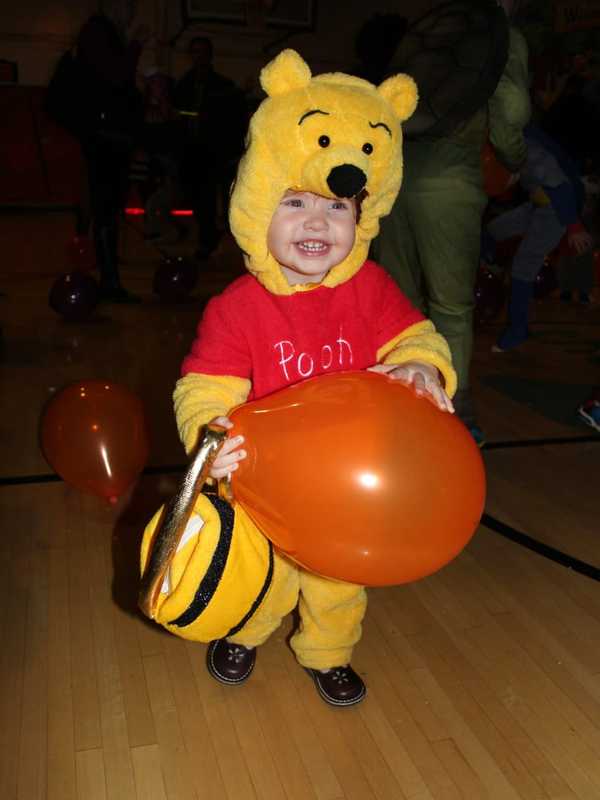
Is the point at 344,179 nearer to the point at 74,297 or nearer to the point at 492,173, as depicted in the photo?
the point at 492,173

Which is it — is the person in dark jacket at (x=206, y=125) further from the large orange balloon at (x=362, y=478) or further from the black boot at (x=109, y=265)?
the large orange balloon at (x=362, y=478)

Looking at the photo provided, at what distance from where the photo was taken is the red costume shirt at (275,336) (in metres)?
1.12

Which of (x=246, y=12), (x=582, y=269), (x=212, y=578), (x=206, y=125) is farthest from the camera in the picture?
(x=246, y=12)

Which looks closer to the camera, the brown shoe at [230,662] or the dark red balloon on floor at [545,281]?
the brown shoe at [230,662]

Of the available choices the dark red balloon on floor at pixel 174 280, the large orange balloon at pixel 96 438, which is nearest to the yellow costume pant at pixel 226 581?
the large orange balloon at pixel 96 438

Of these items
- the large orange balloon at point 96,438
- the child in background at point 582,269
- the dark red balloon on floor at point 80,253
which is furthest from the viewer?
the dark red balloon on floor at point 80,253

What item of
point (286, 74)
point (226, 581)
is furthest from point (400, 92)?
point (226, 581)

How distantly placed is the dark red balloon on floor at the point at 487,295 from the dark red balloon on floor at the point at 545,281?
527 millimetres

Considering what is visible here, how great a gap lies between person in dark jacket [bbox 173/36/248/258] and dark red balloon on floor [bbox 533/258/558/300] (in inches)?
81.1

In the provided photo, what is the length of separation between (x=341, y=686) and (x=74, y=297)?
265 centimetres

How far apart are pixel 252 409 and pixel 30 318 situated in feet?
9.70

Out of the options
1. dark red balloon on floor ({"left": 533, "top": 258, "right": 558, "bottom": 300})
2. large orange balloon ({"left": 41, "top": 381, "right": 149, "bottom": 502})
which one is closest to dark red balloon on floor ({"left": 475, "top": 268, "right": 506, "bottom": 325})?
dark red balloon on floor ({"left": 533, "top": 258, "right": 558, "bottom": 300})

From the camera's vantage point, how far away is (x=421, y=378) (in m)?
1.06

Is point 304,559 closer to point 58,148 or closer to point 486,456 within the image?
point 486,456
